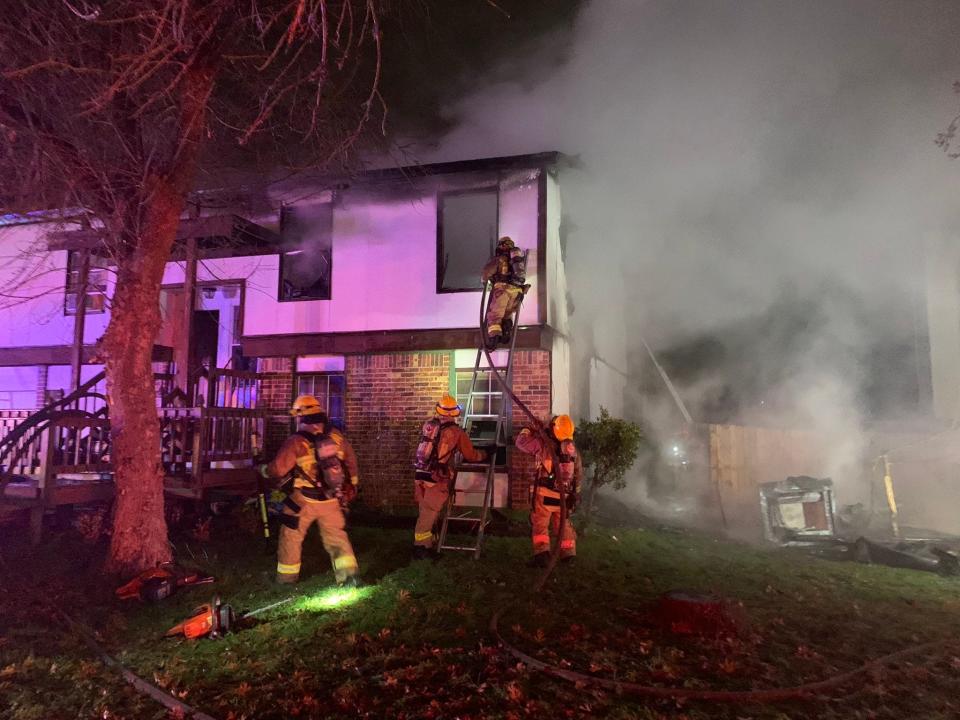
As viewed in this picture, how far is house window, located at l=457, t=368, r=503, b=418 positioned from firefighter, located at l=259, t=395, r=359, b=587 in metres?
3.42

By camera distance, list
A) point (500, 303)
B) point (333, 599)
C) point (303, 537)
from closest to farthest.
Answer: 1. point (333, 599)
2. point (303, 537)
3. point (500, 303)

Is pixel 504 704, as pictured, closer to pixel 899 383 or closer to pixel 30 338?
pixel 30 338

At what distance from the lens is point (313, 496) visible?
17.6 ft

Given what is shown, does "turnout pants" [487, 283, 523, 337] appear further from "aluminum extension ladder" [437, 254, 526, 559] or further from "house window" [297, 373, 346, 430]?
"house window" [297, 373, 346, 430]

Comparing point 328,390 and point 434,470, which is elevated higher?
point 328,390

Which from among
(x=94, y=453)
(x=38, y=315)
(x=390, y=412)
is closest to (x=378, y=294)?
(x=390, y=412)

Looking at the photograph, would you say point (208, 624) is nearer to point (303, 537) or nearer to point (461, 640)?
point (303, 537)

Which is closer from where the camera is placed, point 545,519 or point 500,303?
point 545,519

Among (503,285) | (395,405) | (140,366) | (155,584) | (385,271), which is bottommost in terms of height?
(155,584)

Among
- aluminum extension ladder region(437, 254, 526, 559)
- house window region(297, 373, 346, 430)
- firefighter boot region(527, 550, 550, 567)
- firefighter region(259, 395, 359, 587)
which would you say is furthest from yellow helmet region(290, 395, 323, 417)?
house window region(297, 373, 346, 430)

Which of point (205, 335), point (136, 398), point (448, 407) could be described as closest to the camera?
point (136, 398)

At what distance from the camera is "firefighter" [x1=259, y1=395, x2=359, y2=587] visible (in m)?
5.32

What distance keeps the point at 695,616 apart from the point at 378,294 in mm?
6697

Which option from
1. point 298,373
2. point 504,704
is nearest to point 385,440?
point 298,373
